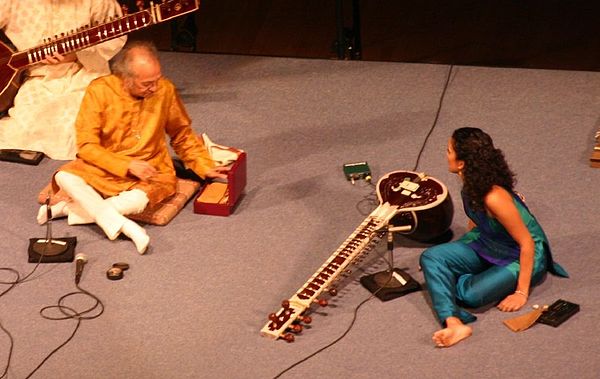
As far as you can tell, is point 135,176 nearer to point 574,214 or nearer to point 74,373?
point 74,373

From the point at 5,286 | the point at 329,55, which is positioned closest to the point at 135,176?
the point at 5,286

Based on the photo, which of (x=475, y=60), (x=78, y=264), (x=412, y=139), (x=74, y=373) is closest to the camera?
(x=74, y=373)

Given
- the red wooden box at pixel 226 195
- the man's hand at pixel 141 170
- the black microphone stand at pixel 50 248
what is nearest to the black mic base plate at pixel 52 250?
the black microphone stand at pixel 50 248

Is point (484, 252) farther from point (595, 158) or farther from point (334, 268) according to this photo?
point (595, 158)

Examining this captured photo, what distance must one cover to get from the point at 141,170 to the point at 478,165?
5.23 feet

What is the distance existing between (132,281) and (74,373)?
2.17ft

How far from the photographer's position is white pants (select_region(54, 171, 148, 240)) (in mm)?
5180

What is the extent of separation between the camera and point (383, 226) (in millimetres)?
4949

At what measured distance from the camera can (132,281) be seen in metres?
4.94

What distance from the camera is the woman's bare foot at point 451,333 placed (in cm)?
443

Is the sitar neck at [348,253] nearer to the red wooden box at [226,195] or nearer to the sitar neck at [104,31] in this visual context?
the red wooden box at [226,195]

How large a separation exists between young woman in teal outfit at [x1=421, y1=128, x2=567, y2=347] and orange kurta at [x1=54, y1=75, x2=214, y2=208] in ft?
4.77

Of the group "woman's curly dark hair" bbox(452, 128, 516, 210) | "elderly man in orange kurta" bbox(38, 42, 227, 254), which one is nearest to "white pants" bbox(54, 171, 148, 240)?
"elderly man in orange kurta" bbox(38, 42, 227, 254)

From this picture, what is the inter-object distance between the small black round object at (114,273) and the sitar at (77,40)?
129cm
